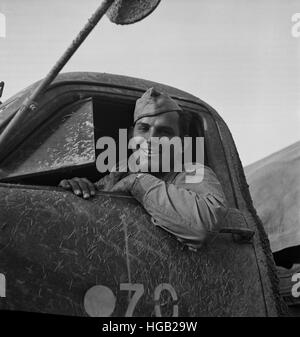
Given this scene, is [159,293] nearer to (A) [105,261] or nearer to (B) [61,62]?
(A) [105,261]

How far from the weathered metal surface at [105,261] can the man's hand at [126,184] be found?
64mm

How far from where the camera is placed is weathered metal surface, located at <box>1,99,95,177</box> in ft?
7.40

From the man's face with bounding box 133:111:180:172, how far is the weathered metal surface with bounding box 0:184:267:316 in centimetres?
22

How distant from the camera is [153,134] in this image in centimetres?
248

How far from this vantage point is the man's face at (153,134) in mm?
2471

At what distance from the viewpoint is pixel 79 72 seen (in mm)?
2600

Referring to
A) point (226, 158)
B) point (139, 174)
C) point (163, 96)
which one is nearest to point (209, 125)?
point (226, 158)

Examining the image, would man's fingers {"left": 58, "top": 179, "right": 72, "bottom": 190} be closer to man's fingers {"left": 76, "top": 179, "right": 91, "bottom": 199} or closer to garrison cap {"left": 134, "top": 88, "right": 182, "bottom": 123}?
man's fingers {"left": 76, "top": 179, "right": 91, "bottom": 199}

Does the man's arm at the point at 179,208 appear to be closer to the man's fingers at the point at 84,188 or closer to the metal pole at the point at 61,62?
the man's fingers at the point at 84,188

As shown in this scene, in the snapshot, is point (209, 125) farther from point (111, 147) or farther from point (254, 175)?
point (254, 175)

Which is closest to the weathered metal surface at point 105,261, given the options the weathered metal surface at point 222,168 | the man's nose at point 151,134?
the weathered metal surface at point 222,168

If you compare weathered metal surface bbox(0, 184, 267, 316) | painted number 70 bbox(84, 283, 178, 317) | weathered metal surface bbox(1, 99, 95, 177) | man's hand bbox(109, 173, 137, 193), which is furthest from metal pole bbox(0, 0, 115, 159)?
painted number 70 bbox(84, 283, 178, 317)

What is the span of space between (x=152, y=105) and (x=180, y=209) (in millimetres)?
433
